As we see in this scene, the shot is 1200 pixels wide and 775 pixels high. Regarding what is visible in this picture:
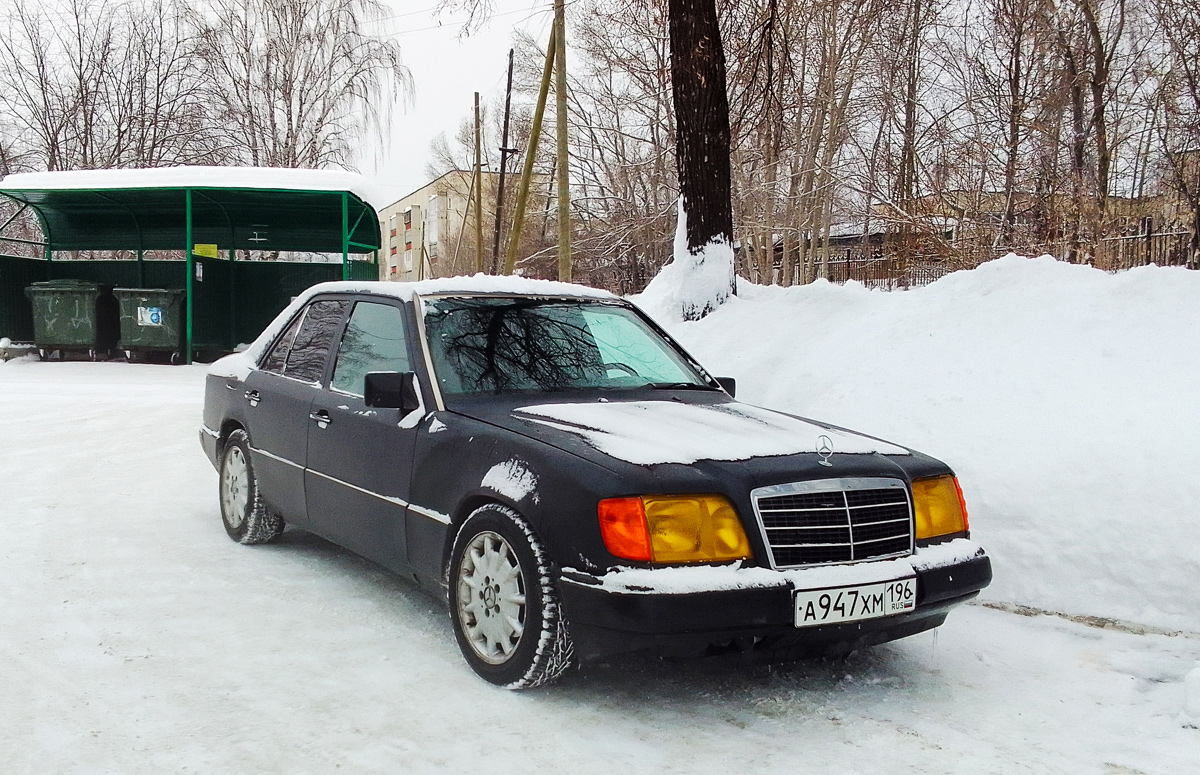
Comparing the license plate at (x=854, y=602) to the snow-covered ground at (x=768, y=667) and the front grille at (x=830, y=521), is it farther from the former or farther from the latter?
the snow-covered ground at (x=768, y=667)

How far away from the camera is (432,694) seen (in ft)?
10.8

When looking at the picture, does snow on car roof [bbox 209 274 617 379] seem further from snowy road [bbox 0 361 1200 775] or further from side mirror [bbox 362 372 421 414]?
snowy road [bbox 0 361 1200 775]

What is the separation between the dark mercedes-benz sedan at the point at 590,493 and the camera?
3.02 meters

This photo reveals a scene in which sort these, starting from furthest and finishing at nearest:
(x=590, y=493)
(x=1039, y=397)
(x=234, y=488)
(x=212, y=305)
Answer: (x=212, y=305)
(x=1039, y=397)
(x=234, y=488)
(x=590, y=493)

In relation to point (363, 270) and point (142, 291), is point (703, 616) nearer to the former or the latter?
point (142, 291)

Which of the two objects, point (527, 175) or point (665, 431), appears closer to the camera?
point (665, 431)

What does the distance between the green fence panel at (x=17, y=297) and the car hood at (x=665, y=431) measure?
17.6 meters

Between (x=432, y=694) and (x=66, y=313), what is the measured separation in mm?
16990

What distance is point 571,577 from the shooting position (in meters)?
3.07

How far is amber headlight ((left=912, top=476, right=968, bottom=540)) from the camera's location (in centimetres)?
353

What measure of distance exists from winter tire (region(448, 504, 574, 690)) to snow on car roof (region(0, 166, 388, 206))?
14489 mm

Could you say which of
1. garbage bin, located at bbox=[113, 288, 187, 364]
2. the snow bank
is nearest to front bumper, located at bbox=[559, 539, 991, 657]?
the snow bank

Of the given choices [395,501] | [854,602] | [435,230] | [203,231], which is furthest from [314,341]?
[435,230]

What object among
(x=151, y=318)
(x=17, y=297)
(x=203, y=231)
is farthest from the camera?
(x=203, y=231)
